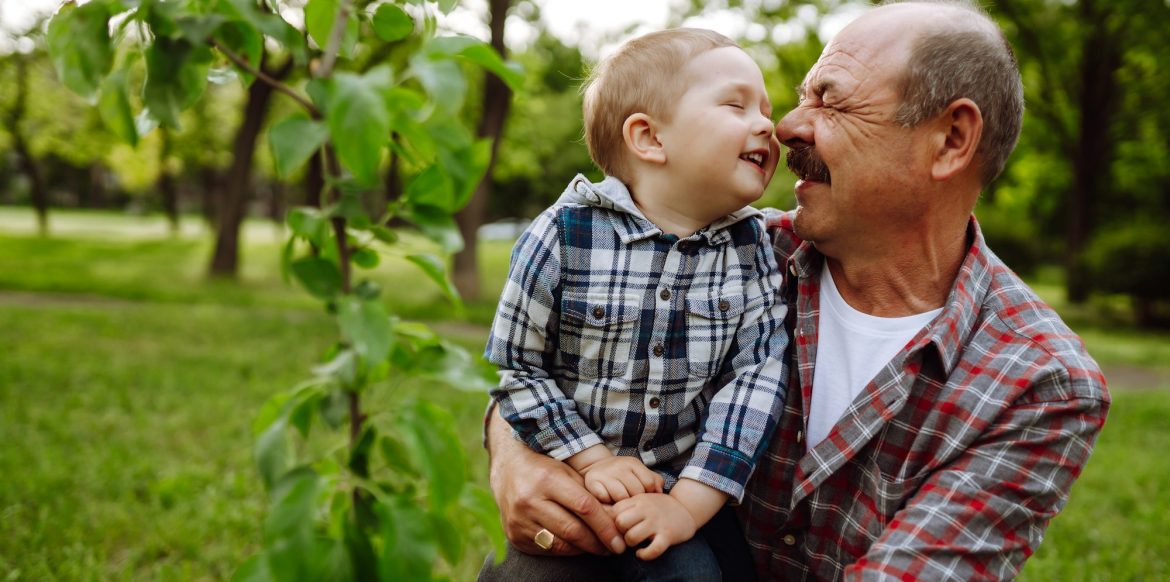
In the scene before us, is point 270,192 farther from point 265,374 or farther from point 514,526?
point 514,526

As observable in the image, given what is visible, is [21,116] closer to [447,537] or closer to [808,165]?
[808,165]

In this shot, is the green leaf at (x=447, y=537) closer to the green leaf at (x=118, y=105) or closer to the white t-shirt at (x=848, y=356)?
the green leaf at (x=118, y=105)

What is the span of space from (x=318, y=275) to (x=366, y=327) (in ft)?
0.29

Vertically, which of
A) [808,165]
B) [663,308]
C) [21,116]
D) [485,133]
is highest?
[21,116]

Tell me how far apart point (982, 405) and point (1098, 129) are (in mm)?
20194

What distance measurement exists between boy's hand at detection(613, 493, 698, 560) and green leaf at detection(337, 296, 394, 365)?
3.17 feet

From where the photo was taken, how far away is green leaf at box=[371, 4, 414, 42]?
109 centimetres

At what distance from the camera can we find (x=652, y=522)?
175 cm

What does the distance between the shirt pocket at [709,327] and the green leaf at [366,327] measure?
44.3 inches

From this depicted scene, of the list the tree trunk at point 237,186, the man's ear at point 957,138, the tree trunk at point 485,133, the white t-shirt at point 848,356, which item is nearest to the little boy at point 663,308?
the white t-shirt at point 848,356

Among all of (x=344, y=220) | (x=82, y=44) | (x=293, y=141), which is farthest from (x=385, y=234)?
(x=82, y=44)

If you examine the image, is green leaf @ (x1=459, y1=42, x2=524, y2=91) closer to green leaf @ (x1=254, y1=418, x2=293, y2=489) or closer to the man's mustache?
green leaf @ (x1=254, y1=418, x2=293, y2=489)

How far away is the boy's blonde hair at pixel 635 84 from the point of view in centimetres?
204

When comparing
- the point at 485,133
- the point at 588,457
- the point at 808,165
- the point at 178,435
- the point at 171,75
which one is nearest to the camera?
the point at 171,75
